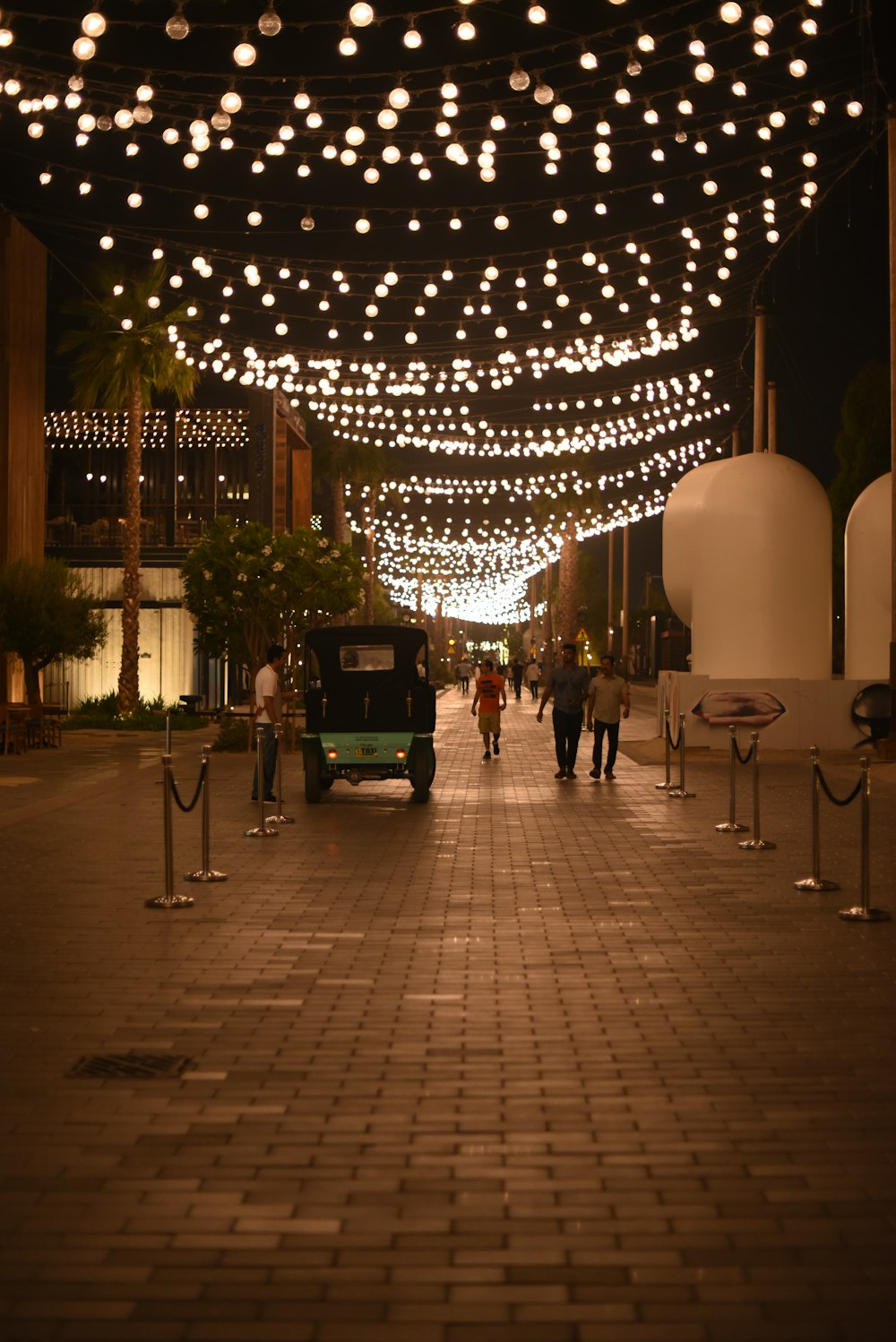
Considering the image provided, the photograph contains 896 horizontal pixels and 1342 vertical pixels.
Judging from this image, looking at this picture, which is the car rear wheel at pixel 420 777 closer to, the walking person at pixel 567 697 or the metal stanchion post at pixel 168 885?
the walking person at pixel 567 697

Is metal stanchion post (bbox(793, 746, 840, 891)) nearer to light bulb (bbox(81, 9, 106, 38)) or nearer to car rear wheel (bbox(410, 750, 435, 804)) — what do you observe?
car rear wheel (bbox(410, 750, 435, 804))

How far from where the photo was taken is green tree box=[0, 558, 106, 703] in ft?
111

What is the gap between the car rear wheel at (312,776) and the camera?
787 inches

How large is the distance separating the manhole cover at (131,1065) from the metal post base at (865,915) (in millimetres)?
5434

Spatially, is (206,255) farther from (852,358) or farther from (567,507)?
(567,507)

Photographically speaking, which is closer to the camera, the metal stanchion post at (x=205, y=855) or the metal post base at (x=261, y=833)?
the metal stanchion post at (x=205, y=855)

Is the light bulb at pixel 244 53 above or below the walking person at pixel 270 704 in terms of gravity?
above

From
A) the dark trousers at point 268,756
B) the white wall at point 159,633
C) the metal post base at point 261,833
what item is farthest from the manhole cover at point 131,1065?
the white wall at point 159,633

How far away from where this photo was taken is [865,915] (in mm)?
10898

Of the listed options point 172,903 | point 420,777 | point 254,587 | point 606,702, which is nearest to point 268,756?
point 420,777

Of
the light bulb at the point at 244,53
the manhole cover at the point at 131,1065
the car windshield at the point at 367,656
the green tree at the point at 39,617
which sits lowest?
the manhole cover at the point at 131,1065

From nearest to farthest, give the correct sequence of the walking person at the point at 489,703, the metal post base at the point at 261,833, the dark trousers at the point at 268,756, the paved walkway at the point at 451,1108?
the paved walkway at the point at 451,1108
the metal post base at the point at 261,833
the dark trousers at the point at 268,756
the walking person at the point at 489,703

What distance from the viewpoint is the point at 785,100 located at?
17.3 m

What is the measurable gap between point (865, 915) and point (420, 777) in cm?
982
